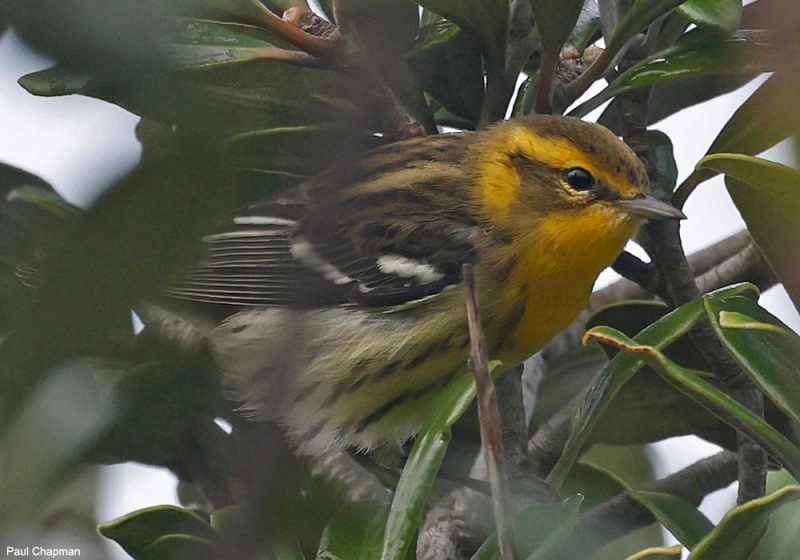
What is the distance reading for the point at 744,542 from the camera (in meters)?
1.87

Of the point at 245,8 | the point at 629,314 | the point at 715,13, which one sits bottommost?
the point at 629,314

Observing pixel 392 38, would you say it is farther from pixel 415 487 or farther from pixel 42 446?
pixel 42 446

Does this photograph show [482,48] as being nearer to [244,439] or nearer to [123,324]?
[244,439]

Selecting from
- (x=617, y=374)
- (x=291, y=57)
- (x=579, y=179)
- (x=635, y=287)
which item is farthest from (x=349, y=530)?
(x=635, y=287)

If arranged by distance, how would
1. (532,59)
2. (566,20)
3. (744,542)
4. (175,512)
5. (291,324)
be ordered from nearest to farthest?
(291,324) < (744,542) < (175,512) < (566,20) < (532,59)

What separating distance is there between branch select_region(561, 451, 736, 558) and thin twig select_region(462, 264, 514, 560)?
1.89 ft

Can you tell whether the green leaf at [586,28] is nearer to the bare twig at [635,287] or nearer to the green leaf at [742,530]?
the bare twig at [635,287]

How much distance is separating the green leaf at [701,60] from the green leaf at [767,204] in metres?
0.42

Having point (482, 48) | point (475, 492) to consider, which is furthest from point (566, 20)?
point (475, 492)

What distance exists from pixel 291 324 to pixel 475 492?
1.77 meters

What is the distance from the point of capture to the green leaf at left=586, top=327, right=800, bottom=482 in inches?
78.2

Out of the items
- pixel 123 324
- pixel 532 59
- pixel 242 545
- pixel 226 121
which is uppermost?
pixel 226 121

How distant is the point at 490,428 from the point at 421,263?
6.32ft

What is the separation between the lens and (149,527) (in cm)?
234
